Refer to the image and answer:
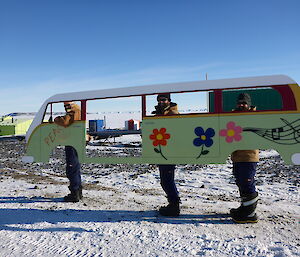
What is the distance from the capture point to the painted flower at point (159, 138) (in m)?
4.25

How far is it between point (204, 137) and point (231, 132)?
16.4 inches

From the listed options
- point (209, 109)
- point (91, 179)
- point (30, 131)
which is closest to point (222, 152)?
point (209, 109)

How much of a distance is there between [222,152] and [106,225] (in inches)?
86.4

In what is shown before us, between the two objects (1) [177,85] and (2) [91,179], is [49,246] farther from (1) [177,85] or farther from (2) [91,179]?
(2) [91,179]

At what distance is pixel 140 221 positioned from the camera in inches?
173

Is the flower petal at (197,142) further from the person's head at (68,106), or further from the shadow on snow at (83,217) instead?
the person's head at (68,106)

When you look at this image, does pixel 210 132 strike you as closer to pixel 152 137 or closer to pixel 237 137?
pixel 237 137

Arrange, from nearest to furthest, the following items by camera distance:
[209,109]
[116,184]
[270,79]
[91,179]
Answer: [270,79] < [209,109] < [116,184] < [91,179]

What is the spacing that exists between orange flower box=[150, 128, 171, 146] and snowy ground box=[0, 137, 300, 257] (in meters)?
1.34

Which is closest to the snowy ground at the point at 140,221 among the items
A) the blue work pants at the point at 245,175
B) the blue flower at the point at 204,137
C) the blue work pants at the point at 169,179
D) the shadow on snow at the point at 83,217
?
the shadow on snow at the point at 83,217

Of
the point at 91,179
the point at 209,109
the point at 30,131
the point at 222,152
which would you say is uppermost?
the point at 209,109

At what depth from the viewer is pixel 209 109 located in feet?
13.5

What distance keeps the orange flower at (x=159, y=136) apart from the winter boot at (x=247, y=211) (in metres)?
1.59

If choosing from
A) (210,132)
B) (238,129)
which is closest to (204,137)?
(210,132)
